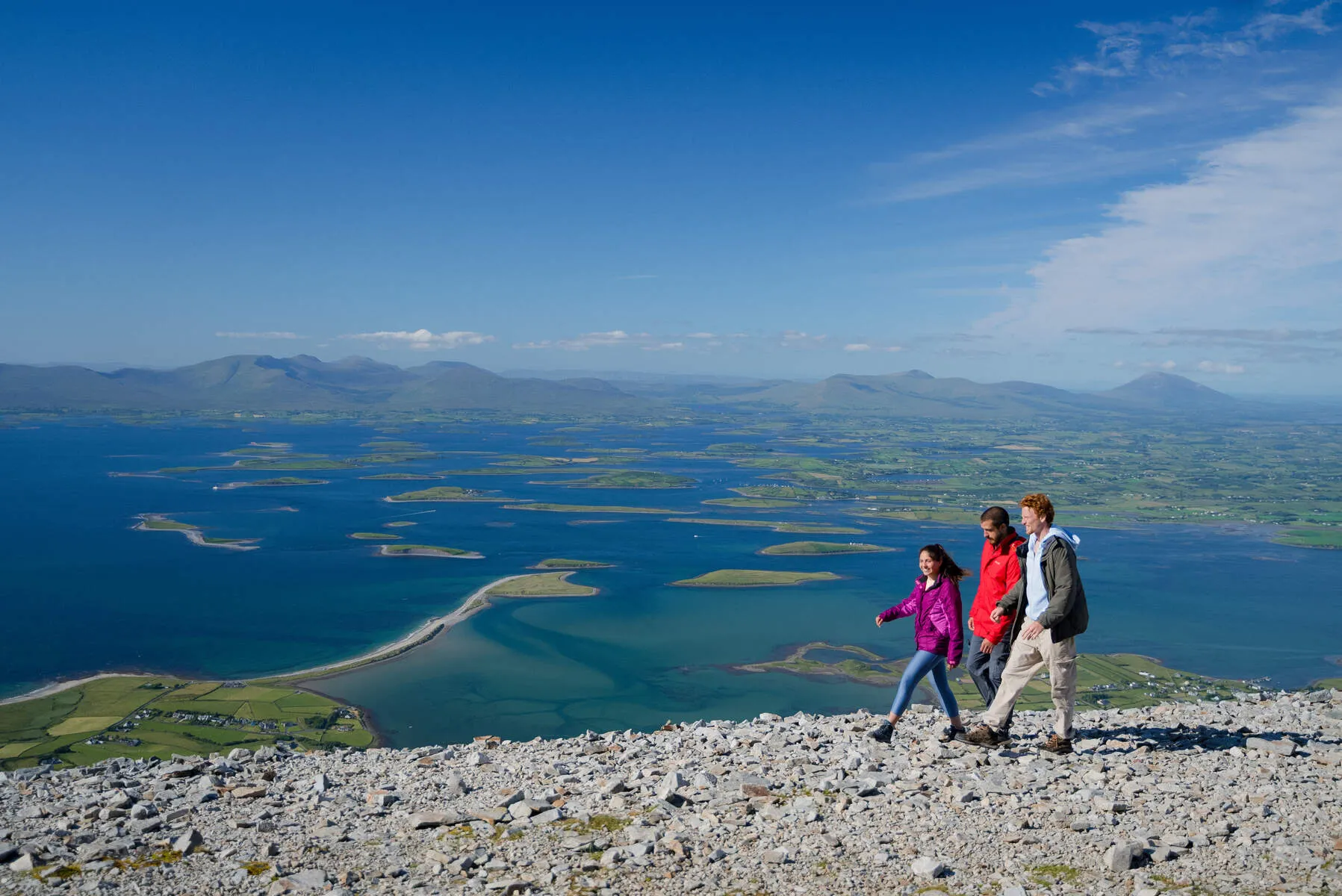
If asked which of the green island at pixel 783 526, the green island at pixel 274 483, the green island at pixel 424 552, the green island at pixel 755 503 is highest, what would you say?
the green island at pixel 274 483

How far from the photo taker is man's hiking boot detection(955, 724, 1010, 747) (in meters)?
8.60

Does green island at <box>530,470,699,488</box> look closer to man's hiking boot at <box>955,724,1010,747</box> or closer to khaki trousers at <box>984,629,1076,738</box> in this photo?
man's hiking boot at <box>955,724,1010,747</box>

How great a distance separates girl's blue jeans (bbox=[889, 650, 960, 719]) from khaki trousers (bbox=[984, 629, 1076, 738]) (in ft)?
1.34

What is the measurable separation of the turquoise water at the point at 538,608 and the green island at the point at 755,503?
4.47 m

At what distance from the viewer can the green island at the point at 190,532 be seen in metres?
75.6

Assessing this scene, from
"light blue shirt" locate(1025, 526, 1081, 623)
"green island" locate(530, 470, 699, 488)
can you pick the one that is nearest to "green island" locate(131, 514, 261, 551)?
"green island" locate(530, 470, 699, 488)

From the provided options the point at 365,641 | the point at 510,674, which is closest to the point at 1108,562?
the point at 510,674

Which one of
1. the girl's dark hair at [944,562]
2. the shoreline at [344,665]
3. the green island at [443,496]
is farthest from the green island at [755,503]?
the girl's dark hair at [944,562]

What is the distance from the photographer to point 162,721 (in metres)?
35.4

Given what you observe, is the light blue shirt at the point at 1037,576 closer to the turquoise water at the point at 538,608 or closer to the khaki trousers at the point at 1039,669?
the khaki trousers at the point at 1039,669

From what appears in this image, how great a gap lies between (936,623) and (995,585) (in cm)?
71

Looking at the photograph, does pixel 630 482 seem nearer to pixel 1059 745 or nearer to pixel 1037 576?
pixel 1059 745

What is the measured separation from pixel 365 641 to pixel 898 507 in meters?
69.8

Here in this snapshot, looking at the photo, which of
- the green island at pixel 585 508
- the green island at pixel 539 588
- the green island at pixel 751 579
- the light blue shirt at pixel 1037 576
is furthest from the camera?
the green island at pixel 585 508
